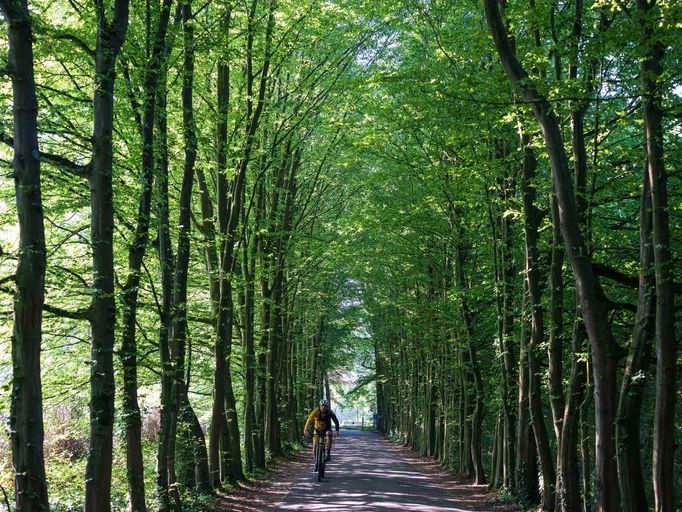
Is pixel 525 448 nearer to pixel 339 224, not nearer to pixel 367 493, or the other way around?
pixel 367 493

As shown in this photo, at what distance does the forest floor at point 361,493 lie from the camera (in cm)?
1251

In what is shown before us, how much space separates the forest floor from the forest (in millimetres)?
752

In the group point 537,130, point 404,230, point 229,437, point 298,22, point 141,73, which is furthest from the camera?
point 404,230

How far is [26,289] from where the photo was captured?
6.23m

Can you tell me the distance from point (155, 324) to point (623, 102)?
35.5 feet

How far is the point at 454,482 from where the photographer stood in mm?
19344

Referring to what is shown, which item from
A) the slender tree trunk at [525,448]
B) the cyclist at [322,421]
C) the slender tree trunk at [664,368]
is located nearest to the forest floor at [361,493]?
the slender tree trunk at [525,448]

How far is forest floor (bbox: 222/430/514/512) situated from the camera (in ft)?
41.0

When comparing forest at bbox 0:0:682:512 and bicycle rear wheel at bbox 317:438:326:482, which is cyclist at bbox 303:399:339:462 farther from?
forest at bbox 0:0:682:512

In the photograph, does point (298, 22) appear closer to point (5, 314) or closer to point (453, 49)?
point (453, 49)

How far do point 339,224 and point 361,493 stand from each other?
10.7m

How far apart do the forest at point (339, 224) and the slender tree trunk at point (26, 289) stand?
0.07 ft

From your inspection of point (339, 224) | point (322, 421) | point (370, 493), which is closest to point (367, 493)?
point (370, 493)

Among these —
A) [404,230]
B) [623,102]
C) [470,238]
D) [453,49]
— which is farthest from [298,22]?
[404,230]
